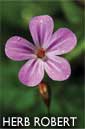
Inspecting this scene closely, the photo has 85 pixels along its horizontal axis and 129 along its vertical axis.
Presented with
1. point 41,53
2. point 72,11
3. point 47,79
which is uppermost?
point 72,11

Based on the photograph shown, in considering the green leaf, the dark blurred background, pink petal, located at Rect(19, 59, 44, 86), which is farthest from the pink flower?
the green leaf

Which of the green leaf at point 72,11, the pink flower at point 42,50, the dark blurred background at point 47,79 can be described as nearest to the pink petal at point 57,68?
the pink flower at point 42,50

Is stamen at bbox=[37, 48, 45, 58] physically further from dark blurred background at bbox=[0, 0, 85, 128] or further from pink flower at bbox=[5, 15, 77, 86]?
dark blurred background at bbox=[0, 0, 85, 128]

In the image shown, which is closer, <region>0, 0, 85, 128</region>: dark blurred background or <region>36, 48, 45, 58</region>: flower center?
<region>36, 48, 45, 58</region>: flower center

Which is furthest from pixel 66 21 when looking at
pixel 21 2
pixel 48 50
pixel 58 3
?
pixel 48 50

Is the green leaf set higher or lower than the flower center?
higher

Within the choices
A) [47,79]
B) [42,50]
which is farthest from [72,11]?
[42,50]

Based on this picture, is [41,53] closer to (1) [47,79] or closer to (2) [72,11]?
(1) [47,79]
